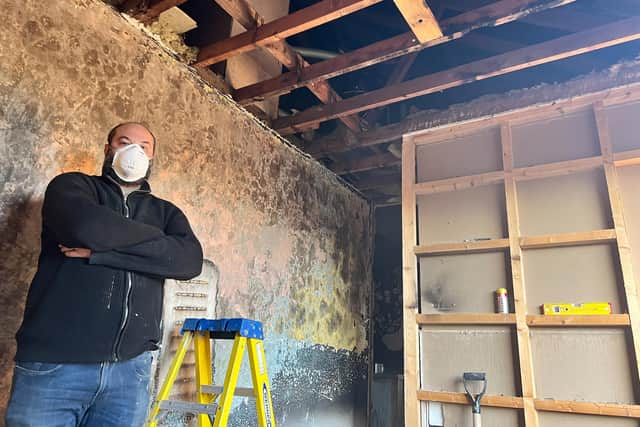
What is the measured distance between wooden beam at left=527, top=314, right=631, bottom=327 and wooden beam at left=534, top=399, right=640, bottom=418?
0.36 m

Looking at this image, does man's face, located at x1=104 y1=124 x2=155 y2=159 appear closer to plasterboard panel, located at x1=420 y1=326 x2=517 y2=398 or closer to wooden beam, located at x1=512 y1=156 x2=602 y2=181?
plasterboard panel, located at x1=420 y1=326 x2=517 y2=398

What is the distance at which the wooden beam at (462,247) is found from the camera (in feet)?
8.08

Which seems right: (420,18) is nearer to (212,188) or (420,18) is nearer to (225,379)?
(212,188)

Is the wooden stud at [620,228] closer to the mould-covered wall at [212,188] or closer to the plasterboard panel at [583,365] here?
the plasterboard panel at [583,365]

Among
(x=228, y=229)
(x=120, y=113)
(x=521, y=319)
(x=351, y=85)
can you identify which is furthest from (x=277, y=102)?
(x=521, y=319)

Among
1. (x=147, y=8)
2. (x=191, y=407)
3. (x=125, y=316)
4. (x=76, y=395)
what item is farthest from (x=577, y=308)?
(x=147, y=8)

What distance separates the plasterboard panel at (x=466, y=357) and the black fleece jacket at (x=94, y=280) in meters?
1.71

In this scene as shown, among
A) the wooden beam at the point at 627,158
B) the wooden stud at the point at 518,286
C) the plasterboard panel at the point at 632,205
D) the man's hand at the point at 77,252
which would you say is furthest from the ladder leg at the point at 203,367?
the wooden beam at the point at 627,158

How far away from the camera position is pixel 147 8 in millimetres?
1912

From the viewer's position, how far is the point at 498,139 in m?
2.69

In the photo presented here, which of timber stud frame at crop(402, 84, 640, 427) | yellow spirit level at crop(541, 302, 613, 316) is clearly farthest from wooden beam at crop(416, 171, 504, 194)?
yellow spirit level at crop(541, 302, 613, 316)

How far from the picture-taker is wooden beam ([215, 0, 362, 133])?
6.54ft

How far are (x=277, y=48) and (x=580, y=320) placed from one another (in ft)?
6.59

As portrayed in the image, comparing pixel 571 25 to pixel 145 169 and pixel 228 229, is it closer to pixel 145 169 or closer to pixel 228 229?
pixel 228 229
